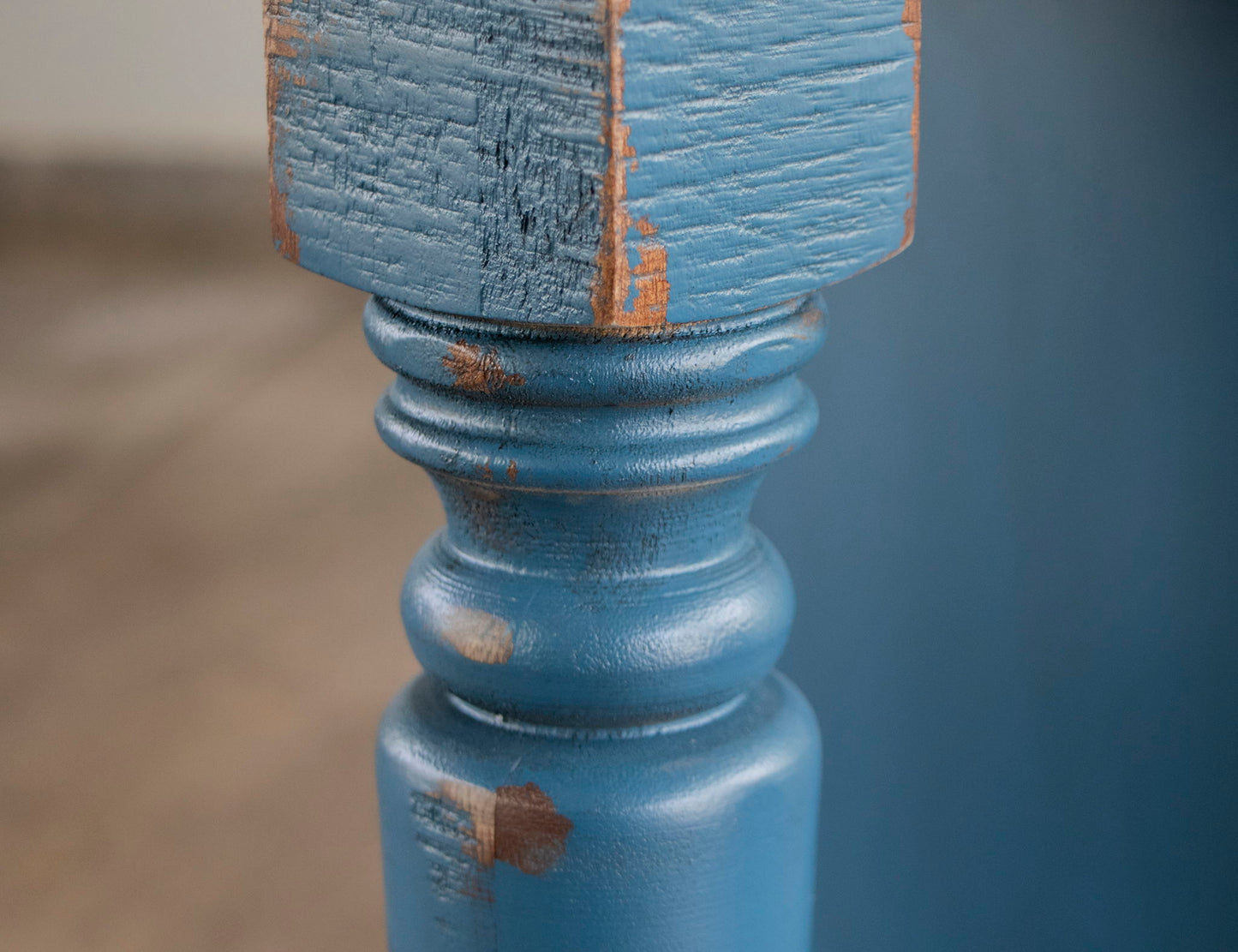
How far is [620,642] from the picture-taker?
32cm

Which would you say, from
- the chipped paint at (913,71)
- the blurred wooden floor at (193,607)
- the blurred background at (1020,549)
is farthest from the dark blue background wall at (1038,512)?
the blurred wooden floor at (193,607)

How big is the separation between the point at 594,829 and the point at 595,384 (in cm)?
11

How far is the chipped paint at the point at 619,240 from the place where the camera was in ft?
0.79

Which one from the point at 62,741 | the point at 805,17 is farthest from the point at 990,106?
the point at 62,741

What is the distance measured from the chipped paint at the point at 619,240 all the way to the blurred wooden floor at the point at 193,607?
2.82 feet

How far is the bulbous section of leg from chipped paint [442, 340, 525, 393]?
0.09m

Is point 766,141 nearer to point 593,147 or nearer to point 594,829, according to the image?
point 593,147

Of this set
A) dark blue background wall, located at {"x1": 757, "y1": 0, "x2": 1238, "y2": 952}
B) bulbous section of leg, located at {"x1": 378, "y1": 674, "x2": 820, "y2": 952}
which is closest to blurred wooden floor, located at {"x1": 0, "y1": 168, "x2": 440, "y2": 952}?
dark blue background wall, located at {"x1": 757, "y1": 0, "x2": 1238, "y2": 952}

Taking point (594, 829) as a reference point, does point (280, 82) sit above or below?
above

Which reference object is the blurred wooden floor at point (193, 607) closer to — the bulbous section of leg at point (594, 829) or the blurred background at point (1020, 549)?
the blurred background at point (1020, 549)

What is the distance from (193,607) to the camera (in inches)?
58.7

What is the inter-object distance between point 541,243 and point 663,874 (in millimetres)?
162

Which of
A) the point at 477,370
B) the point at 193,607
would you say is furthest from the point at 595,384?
the point at 193,607

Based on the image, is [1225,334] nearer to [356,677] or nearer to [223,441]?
[356,677]
